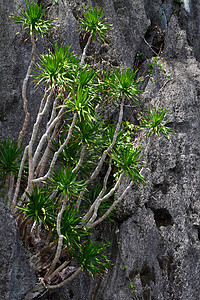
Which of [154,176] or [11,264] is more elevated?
[154,176]

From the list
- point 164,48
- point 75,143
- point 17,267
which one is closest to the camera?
point 17,267

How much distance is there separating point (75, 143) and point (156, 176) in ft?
4.69

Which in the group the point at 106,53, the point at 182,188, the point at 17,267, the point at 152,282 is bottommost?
the point at 152,282

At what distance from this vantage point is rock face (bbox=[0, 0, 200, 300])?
4.24 meters

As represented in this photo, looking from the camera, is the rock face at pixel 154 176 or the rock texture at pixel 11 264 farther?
the rock face at pixel 154 176

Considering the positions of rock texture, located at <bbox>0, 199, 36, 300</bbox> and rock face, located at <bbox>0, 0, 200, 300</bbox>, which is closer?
rock texture, located at <bbox>0, 199, 36, 300</bbox>

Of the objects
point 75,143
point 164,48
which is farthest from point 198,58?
point 75,143

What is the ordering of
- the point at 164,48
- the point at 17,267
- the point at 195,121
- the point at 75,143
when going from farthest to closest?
1. the point at 164,48
2. the point at 195,121
3. the point at 75,143
4. the point at 17,267

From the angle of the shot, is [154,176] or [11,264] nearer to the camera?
[11,264]

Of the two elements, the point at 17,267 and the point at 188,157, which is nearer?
the point at 17,267

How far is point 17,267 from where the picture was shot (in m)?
3.19

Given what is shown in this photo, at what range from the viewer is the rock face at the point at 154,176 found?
4.24 meters

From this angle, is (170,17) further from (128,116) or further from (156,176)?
(156,176)

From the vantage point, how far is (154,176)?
465cm
